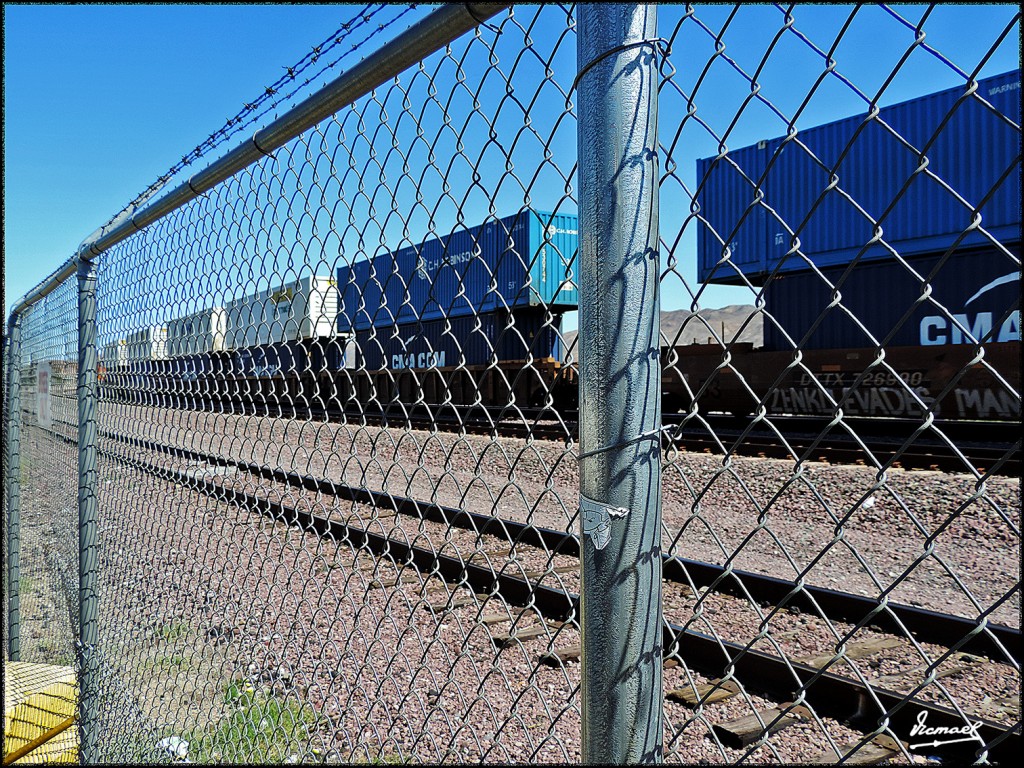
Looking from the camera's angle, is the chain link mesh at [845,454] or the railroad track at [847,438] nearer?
the chain link mesh at [845,454]

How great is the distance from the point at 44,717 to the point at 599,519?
513cm

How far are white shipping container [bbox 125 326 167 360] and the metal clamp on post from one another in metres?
3.29

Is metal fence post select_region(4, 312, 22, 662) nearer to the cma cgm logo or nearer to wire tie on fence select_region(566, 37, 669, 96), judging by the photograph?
wire tie on fence select_region(566, 37, 669, 96)

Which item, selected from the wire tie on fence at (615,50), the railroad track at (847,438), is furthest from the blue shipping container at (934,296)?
the wire tie on fence at (615,50)

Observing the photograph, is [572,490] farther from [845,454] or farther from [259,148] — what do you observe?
[259,148]

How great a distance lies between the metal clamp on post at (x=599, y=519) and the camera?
1.20m

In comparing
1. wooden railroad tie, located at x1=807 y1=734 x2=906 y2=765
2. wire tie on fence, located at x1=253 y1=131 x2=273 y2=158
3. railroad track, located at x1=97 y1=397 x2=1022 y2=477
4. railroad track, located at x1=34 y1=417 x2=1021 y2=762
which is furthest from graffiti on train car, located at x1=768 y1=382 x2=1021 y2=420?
wire tie on fence, located at x1=253 y1=131 x2=273 y2=158

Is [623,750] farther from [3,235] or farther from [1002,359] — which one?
[1002,359]

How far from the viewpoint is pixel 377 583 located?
5.82 metres

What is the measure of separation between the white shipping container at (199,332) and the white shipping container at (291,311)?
12 centimetres

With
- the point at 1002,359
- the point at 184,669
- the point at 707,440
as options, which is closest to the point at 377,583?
the point at 184,669

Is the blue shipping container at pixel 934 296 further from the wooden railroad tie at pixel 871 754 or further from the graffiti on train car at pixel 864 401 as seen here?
the wooden railroad tie at pixel 871 754

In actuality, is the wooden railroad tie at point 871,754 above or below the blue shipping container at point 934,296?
below

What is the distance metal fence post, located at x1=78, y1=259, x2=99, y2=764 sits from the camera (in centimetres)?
398
